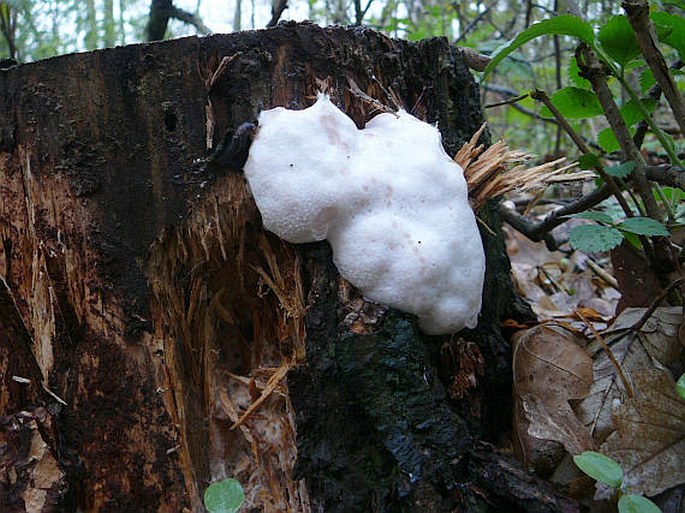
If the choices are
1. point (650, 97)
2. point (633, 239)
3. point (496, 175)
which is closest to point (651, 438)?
point (633, 239)

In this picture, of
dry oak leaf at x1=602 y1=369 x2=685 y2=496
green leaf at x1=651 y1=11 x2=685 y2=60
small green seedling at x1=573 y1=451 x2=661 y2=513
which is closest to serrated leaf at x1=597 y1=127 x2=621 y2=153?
green leaf at x1=651 y1=11 x2=685 y2=60

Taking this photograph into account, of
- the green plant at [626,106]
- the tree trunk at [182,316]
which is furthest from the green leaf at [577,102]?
the tree trunk at [182,316]

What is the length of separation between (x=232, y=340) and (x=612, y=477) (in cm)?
107

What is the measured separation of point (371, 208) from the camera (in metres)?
1.45

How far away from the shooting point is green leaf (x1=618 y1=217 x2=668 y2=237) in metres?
1.48

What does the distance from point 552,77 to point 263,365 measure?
21.6 ft

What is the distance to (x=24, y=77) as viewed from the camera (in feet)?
5.08

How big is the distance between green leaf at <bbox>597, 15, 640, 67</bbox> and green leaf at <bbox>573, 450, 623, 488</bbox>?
0.99 meters

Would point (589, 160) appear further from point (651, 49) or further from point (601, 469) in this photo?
point (601, 469)

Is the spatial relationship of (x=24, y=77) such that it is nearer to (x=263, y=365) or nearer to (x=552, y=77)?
(x=263, y=365)

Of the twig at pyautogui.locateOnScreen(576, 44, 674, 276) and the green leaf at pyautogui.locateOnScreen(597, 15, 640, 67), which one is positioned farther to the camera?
the twig at pyautogui.locateOnScreen(576, 44, 674, 276)

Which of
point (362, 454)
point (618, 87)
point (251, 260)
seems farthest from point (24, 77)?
point (618, 87)

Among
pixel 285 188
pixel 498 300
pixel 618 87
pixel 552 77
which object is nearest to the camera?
pixel 285 188

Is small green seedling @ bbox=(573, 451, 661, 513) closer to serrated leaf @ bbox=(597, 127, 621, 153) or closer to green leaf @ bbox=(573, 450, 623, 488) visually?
green leaf @ bbox=(573, 450, 623, 488)
